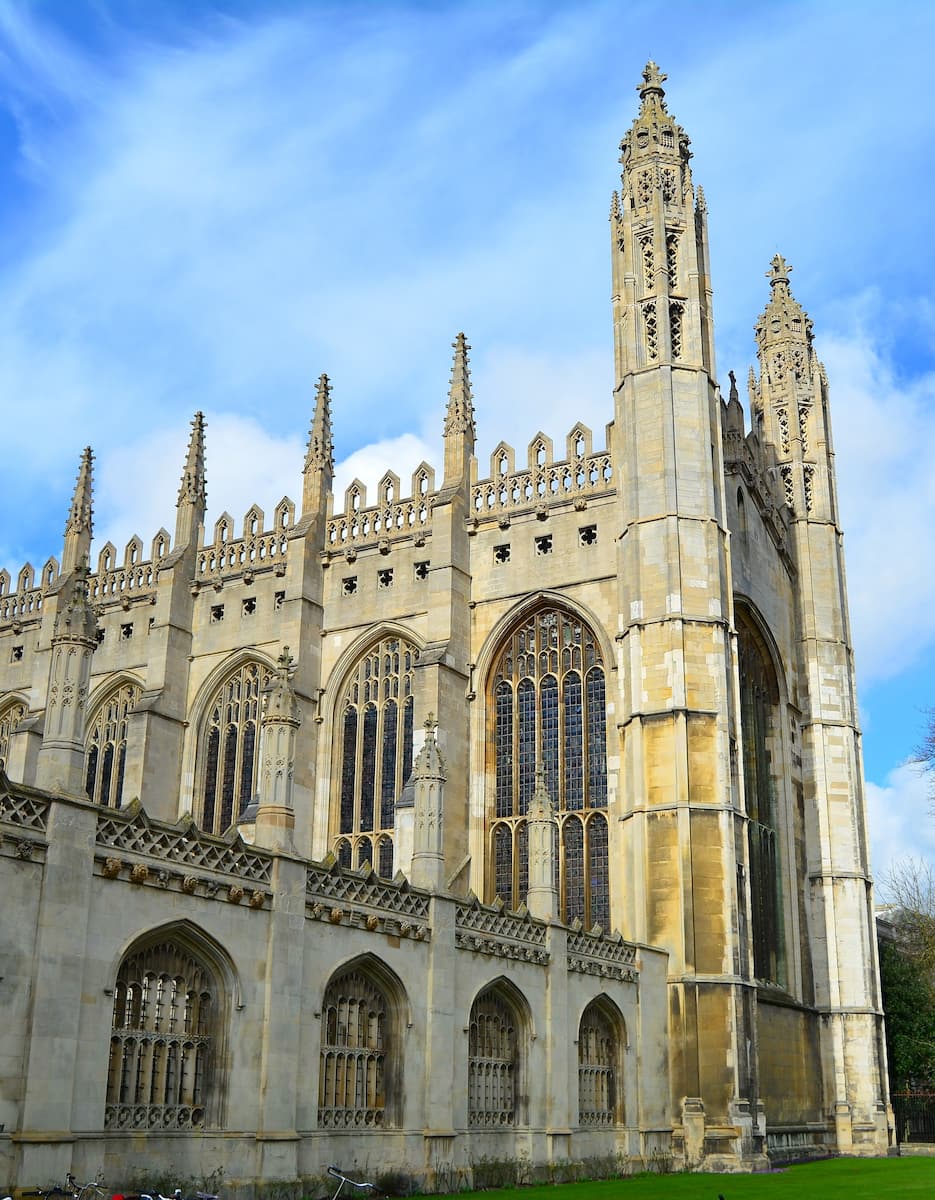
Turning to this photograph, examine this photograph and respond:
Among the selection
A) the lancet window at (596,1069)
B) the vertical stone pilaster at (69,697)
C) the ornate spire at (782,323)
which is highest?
the ornate spire at (782,323)

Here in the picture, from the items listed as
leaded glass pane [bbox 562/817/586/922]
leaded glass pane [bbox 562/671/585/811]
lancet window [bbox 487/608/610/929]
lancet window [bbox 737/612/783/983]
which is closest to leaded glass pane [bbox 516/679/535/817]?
lancet window [bbox 487/608/610/929]

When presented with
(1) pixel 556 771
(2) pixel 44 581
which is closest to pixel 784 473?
(1) pixel 556 771

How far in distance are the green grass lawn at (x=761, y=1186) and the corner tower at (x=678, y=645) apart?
2.06 m

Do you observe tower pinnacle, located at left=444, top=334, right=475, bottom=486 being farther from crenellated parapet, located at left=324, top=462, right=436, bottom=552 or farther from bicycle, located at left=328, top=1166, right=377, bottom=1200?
bicycle, located at left=328, top=1166, right=377, bottom=1200

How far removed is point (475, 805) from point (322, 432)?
40.9ft

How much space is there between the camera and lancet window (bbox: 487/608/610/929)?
31.0m

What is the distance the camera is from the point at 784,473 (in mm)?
40938

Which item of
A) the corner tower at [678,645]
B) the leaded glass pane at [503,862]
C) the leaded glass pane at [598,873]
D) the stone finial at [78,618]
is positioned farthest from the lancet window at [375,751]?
the stone finial at [78,618]

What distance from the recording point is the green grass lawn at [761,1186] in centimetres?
1861

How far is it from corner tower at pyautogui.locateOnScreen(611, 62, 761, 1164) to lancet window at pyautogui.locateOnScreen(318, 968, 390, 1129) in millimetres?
9918

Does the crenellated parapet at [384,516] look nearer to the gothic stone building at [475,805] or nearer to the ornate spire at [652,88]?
the gothic stone building at [475,805]

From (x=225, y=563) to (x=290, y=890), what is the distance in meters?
23.2

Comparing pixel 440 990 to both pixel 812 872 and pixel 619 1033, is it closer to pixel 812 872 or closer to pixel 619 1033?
pixel 619 1033

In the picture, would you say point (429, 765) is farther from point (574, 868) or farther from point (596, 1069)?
point (574, 868)
